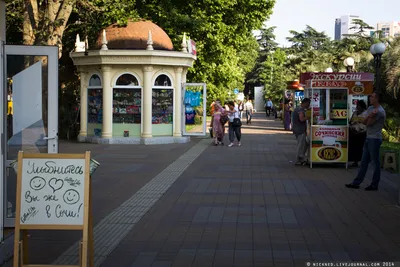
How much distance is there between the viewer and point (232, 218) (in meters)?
8.67

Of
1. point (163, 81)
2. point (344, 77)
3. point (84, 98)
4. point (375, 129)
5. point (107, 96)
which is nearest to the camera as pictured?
point (375, 129)

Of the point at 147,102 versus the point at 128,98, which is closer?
the point at 147,102

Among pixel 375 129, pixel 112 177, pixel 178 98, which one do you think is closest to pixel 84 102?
pixel 178 98

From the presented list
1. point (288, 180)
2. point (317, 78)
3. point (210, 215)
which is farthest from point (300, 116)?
point (210, 215)

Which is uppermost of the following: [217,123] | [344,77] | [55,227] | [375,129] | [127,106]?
[344,77]

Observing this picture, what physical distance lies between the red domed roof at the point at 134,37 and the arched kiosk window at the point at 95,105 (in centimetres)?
146

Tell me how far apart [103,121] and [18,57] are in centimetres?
1557

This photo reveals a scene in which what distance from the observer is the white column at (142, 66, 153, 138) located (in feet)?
73.3

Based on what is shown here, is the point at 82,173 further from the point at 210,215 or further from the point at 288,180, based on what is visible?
the point at 288,180

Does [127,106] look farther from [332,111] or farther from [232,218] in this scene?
[232,218]

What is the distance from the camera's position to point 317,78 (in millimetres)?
15312

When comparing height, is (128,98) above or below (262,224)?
above

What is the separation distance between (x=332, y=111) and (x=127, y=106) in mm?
9391

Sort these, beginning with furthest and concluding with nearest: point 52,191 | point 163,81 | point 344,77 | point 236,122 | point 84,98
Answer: point 84,98 → point 163,81 → point 236,122 → point 344,77 → point 52,191
